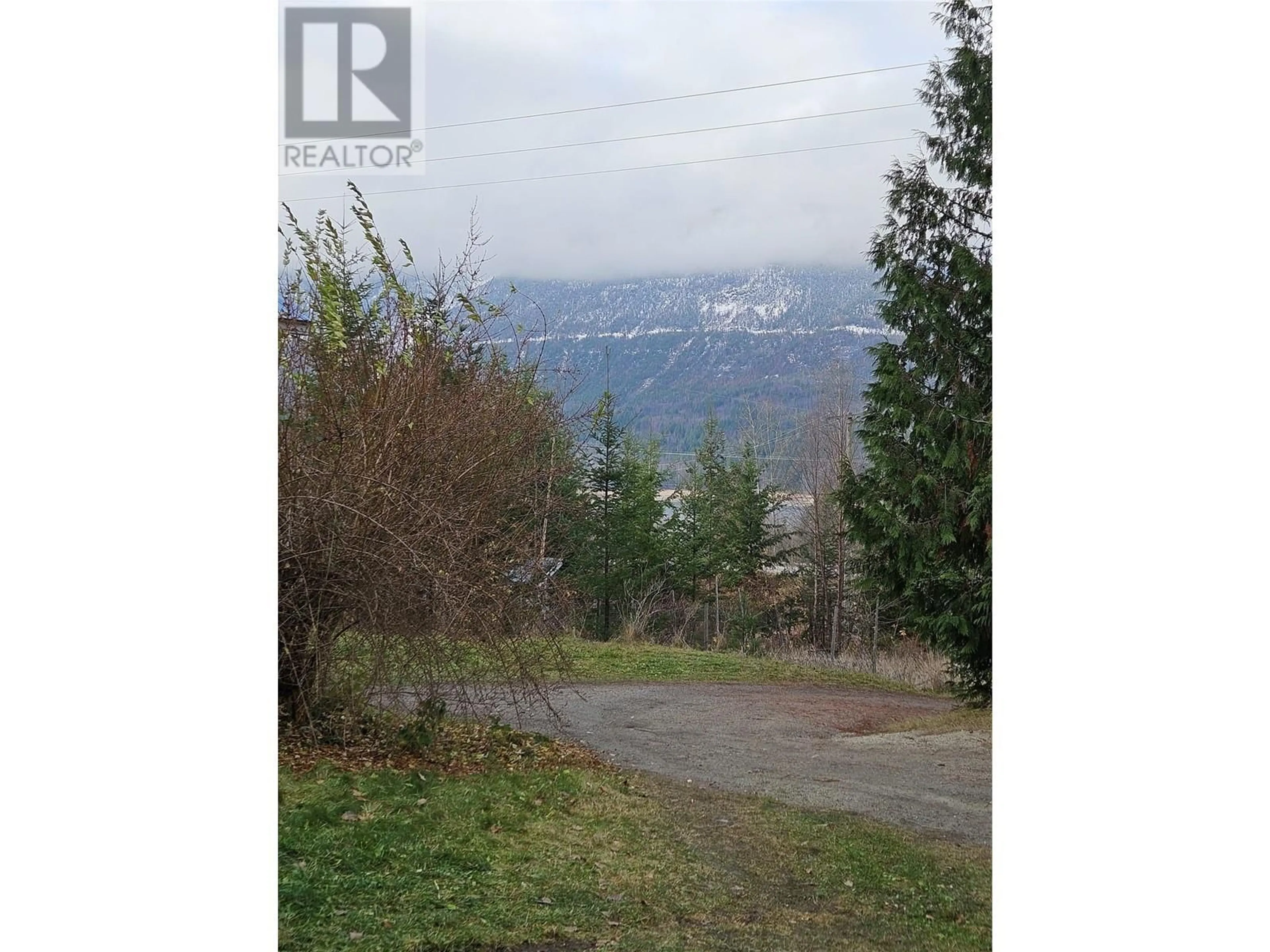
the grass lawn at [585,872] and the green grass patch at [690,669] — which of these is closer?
the grass lawn at [585,872]

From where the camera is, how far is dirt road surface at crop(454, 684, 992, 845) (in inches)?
148

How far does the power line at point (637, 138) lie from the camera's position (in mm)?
4073

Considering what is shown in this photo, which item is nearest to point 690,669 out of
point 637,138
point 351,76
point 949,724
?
point 949,724

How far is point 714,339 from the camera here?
12.8 m

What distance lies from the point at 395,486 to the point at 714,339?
1027cm

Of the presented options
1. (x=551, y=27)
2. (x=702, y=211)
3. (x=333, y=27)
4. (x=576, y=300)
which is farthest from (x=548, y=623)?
(x=702, y=211)

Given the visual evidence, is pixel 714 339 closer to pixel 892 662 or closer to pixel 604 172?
pixel 604 172

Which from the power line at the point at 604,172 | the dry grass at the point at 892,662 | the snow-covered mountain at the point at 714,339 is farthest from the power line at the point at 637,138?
the dry grass at the point at 892,662

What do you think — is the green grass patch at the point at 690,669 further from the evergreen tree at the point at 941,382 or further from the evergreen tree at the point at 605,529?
the evergreen tree at the point at 605,529

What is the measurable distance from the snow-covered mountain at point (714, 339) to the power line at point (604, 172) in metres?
0.91

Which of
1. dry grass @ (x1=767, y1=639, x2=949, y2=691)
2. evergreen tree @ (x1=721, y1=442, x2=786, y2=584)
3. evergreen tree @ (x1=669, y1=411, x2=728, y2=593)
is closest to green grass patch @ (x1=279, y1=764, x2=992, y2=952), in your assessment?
dry grass @ (x1=767, y1=639, x2=949, y2=691)

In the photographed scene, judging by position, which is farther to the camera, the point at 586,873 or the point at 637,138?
the point at 637,138
